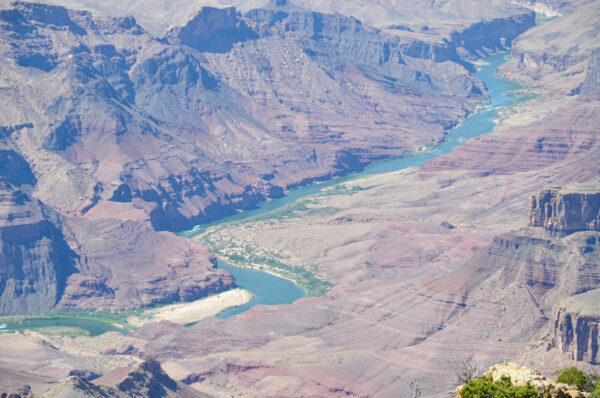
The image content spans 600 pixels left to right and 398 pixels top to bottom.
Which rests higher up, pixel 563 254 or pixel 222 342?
pixel 563 254

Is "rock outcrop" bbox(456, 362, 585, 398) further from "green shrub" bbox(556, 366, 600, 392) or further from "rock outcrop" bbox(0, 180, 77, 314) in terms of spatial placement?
"rock outcrop" bbox(0, 180, 77, 314)

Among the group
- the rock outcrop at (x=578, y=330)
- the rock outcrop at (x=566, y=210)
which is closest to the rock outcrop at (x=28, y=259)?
the rock outcrop at (x=566, y=210)

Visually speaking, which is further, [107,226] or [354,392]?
[107,226]

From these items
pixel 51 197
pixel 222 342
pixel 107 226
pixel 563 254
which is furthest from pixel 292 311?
pixel 51 197

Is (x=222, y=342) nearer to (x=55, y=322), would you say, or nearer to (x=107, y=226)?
(x=55, y=322)

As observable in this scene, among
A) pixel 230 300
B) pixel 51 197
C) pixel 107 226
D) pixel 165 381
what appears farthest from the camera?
pixel 51 197

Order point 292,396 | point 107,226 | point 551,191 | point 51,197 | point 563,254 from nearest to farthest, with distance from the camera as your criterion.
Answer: point 292,396
point 563,254
point 551,191
point 107,226
point 51,197
